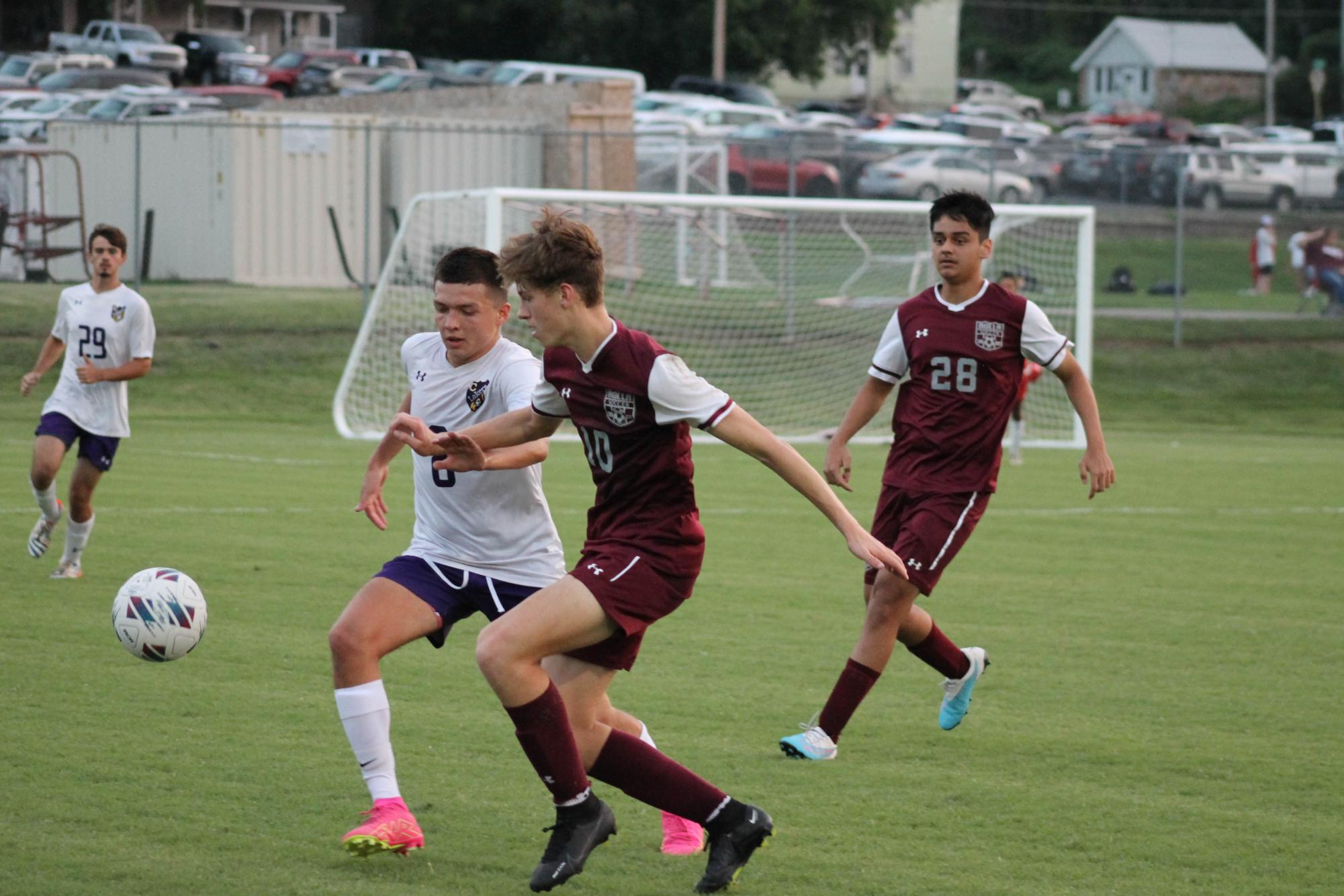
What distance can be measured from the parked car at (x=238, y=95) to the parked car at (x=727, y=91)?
46.7ft

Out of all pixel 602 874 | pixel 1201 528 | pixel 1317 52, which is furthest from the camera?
pixel 1317 52

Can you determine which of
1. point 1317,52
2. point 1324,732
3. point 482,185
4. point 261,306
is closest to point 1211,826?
point 1324,732

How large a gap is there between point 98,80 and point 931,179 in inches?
852

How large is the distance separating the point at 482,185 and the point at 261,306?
553cm

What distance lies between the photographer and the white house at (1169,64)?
3255 inches

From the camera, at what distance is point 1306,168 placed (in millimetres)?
37844

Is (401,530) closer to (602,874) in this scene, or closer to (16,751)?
(16,751)

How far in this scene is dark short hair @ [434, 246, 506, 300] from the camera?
205 inches

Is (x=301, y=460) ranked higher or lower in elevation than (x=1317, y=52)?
lower

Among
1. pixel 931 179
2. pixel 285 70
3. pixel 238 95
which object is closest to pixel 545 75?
pixel 285 70

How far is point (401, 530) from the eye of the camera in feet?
38.1

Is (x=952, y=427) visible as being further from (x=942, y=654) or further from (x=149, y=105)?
(x=149, y=105)

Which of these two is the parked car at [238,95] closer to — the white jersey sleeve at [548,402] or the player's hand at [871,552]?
the white jersey sleeve at [548,402]

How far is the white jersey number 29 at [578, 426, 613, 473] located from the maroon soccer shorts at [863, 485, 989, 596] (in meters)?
1.94
